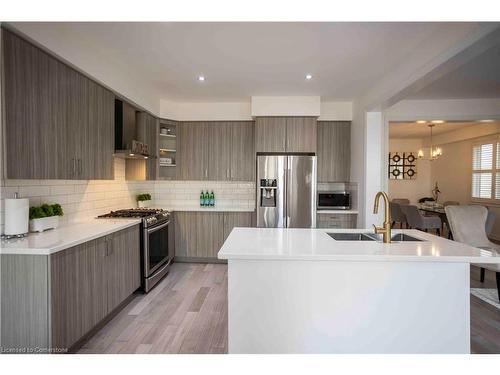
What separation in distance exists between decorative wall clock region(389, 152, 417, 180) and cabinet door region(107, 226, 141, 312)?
7669 millimetres

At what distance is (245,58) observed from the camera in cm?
286

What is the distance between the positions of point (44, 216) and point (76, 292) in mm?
742

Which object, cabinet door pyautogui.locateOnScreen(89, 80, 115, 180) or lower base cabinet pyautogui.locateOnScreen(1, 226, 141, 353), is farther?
cabinet door pyautogui.locateOnScreen(89, 80, 115, 180)

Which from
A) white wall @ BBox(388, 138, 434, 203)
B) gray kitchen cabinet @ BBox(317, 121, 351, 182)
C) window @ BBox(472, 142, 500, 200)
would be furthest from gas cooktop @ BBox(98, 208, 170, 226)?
white wall @ BBox(388, 138, 434, 203)

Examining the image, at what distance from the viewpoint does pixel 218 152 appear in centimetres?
446

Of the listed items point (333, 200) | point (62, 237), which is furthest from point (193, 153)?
point (62, 237)

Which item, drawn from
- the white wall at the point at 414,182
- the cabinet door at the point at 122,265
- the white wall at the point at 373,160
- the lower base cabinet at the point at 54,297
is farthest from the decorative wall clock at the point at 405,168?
the lower base cabinet at the point at 54,297

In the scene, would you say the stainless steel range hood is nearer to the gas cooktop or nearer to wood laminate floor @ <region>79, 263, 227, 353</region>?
the gas cooktop

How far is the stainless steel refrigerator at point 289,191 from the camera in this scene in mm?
4043

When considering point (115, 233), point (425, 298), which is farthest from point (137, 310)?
point (425, 298)

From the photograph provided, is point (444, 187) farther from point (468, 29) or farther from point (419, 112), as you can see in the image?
point (468, 29)

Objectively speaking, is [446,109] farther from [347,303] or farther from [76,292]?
[76,292]

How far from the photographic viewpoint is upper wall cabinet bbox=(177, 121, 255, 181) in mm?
4461
